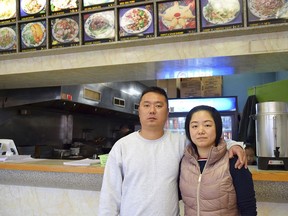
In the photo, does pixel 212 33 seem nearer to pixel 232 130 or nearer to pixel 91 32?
pixel 91 32

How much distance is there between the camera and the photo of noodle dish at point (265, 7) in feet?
6.13

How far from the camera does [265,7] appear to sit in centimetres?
190

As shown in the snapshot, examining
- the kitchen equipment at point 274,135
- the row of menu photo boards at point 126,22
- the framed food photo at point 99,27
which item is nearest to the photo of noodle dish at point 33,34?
the row of menu photo boards at point 126,22

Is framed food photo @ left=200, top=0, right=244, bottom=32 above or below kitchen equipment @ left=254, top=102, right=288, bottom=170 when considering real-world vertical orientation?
above

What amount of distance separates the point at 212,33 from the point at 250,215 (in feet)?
3.88

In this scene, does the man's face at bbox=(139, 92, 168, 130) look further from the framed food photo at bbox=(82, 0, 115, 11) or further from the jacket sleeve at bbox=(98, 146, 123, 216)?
the framed food photo at bbox=(82, 0, 115, 11)

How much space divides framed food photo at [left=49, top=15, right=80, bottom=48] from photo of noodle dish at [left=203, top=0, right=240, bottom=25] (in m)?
0.98

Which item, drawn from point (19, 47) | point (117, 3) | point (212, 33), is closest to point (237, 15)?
point (212, 33)

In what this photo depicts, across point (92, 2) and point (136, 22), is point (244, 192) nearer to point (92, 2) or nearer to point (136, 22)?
point (136, 22)

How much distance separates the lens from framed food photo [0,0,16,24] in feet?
8.34

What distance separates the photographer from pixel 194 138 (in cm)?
142

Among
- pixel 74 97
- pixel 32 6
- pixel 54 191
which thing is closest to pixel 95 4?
pixel 32 6

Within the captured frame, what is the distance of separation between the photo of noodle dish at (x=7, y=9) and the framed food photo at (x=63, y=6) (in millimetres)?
374

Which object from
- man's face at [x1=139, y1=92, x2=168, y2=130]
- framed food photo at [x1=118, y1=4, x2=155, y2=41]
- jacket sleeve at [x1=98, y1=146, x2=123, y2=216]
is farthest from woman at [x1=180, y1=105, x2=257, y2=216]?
framed food photo at [x1=118, y1=4, x2=155, y2=41]
